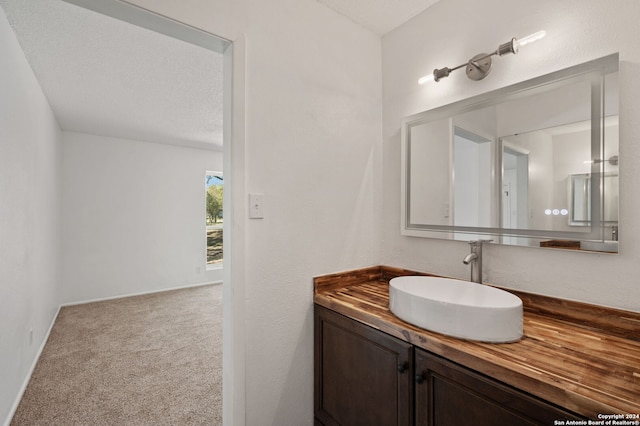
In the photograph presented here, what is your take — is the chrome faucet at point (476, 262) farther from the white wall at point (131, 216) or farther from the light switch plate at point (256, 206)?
the white wall at point (131, 216)

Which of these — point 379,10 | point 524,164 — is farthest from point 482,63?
point 379,10

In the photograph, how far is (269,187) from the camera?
149cm

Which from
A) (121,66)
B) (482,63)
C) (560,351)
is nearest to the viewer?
(560,351)

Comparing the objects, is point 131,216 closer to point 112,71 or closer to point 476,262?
point 112,71

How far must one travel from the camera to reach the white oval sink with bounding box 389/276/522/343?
39.0 inches

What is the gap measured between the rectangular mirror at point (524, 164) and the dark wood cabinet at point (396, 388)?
2.24 feet

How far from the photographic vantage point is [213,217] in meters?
5.68

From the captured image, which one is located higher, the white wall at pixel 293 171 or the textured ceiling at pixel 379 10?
the textured ceiling at pixel 379 10

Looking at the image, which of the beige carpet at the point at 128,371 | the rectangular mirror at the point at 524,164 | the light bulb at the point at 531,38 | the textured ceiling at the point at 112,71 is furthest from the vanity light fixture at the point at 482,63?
the beige carpet at the point at 128,371

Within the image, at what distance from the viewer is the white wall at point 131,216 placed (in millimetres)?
4289

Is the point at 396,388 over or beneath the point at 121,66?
beneath

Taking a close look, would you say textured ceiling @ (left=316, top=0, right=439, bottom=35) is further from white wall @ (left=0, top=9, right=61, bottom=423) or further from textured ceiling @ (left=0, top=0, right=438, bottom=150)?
white wall @ (left=0, top=9, right=61, bottom=423)

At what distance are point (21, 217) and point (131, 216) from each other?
2649 millimetres

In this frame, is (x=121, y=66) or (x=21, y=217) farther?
(x=121, y=66)
